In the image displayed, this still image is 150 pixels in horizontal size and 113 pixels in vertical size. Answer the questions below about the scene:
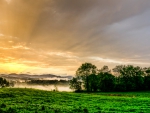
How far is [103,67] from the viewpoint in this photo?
137 metres

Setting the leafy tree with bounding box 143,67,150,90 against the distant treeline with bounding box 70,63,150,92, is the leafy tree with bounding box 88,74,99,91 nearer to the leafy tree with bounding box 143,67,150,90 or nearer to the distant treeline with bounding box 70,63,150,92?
the distant treeline with bounding box 70,63,150,92

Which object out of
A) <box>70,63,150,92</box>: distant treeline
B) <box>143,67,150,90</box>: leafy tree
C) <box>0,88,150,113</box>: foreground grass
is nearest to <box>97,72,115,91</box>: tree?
<box>70,63,150,92</box>: distant treeline

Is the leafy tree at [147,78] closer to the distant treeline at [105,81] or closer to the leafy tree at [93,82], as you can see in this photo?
the distant treeline at [105,81]

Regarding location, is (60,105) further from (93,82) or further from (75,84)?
(75,84)

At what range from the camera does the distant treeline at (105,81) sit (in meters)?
124

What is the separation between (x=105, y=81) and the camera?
126 m

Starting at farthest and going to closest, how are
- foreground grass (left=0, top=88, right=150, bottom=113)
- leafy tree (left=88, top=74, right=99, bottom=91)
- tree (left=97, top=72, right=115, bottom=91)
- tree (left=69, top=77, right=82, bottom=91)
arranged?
tree (left=69, top=77, right=82, bottom=91), tree (left=97, top=72, right=115, bottom=91), leafy tree (left=88, top=74, right=99, bottom=91), foreground grass (left=0, top=88, right=150, bottom=113)

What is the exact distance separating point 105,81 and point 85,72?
1403cm

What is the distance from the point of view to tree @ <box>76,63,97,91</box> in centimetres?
12464

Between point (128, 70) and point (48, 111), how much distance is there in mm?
117858

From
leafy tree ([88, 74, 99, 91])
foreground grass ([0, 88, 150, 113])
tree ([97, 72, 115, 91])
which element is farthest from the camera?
tree ([97, 72, 115, 91])

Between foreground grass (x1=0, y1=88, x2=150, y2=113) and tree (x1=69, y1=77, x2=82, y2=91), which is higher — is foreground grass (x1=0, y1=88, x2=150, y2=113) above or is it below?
below

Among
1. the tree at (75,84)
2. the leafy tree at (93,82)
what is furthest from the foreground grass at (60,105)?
the tree at (75,84)

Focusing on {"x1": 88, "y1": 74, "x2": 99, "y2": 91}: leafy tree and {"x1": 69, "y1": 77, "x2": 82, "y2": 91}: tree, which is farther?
{"x1": 69, "y1": 77, "x2": 82, "y2": 91}: tree
